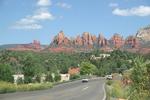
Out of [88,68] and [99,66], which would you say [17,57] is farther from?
[99,66]

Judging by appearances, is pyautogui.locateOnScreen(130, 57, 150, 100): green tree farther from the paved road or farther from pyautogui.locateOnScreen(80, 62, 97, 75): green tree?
pyautogui.locateOnScreen(80, 62, 97, 75): green tree

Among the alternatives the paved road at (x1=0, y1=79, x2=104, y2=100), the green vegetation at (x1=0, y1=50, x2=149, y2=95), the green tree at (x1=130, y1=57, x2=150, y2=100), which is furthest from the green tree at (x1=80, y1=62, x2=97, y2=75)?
the green tree at (x1=130, y1=57, x2=150, y2=100)

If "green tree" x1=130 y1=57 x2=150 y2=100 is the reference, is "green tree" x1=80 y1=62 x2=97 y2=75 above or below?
below

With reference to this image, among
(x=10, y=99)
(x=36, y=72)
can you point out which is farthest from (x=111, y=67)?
(x=10, y=99)

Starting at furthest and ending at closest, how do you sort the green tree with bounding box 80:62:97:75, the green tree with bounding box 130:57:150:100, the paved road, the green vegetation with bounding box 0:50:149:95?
the green tree with bounding box 80:62:97:75 → the green vegetation with bounding box 0:50:149:95 → the paved road → the green tree with bounding box 130:57:150:100

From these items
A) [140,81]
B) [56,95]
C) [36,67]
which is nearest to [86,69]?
[36,67]

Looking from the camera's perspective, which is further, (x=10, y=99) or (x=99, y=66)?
(x=99, y=66)

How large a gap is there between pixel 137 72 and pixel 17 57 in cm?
11217

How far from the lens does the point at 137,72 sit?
68.8 ft

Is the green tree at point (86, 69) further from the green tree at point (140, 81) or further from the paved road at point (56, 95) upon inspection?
the green tree at point (140, 81)

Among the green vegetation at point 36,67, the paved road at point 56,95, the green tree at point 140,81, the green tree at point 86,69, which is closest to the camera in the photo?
the green tree at point 140,81

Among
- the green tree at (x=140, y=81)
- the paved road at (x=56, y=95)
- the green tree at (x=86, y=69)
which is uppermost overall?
the green tree at (x=140, y=81)

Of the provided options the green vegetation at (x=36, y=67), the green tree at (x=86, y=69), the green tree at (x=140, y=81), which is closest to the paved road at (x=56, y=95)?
the green vegetation at (x=36, y=67)

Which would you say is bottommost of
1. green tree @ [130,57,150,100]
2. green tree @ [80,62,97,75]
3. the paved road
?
green tree @ [80,62,97,75]
